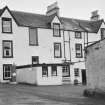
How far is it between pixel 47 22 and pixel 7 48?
8462 millimetres

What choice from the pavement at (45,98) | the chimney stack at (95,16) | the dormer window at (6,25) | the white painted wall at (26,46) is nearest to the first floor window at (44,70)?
the white painted wall at (26,46)

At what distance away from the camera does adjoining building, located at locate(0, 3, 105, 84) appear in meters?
36.9

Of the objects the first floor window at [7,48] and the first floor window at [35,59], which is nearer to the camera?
the first floor window at [7,48]

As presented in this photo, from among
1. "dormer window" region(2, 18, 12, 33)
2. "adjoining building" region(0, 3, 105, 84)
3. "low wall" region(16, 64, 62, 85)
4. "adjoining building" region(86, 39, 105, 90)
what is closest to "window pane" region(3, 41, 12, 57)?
"adjoining building" region(0, 3, 105, 84)

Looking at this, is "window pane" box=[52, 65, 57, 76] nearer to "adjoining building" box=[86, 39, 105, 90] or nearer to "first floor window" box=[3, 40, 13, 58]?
"first floor window" box=[3, 40, 13, 58]

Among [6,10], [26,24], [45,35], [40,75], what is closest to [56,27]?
[45,35]

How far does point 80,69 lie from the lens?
135ft

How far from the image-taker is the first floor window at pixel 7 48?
36.8 m

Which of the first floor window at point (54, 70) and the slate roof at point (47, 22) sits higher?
the slate roof at point (47, 22)

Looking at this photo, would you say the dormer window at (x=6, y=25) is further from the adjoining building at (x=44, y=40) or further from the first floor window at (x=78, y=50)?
the first floor window at (x=78, y=50)

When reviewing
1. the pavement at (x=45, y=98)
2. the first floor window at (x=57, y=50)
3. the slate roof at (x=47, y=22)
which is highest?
the slate roof at (x=47, y=22)

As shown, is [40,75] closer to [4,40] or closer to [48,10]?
[4,40]

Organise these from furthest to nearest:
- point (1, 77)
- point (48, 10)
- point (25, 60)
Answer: point (48, 10) → point (25, 60) → point (1, 77)

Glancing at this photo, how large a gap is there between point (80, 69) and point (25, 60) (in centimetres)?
875
